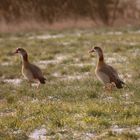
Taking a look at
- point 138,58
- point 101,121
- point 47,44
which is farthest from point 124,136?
point 47,44

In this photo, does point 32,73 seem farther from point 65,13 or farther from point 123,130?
point 65,13

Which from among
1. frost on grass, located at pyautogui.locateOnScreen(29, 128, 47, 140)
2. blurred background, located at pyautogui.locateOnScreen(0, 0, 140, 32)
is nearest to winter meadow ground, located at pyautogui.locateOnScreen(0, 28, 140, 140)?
frost on grass, located at pyautogui.locateOnScreen(29, 128, 47, 140)

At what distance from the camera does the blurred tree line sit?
3338 cm

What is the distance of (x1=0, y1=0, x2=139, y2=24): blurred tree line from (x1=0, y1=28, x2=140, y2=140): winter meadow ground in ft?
28.6

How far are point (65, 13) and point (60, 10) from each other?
0.31 m

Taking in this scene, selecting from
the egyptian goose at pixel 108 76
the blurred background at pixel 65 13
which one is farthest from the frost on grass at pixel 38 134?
the blurred background at pixel 65 13

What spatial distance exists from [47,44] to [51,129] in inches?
608

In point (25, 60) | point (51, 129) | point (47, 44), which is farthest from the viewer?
point (47, 44)

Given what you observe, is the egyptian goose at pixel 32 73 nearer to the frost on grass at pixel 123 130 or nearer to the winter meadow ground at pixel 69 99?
the winter meadow ground at pixel 69 99

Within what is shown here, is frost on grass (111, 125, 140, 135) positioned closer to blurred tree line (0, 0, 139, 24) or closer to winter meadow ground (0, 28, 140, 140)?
winter meadow ground (0, 28, 140, 140)

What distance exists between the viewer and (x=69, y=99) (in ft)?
44.6

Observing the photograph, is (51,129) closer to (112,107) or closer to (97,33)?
(112,107)

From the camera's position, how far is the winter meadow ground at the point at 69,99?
1086 cm

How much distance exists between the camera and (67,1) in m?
35.2
